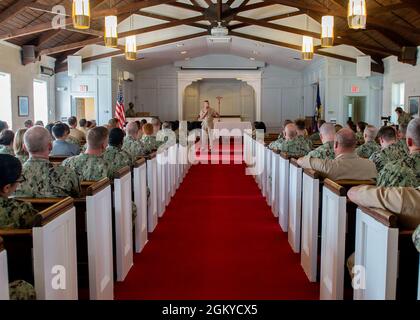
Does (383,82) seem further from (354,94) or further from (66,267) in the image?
(66,267)

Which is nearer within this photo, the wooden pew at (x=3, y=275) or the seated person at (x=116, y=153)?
the wooden pew at (x=3, y=275)

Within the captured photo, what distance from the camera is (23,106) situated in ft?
38.0

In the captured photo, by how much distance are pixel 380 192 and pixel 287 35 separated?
1248cm

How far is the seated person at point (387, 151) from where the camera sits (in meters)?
4.77

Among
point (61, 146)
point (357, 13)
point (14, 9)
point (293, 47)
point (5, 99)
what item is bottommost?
point (61, 146)

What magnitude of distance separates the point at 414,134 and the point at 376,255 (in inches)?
46.3

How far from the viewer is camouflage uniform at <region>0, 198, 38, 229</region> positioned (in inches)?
93.0

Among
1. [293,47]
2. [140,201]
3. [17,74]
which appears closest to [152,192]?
[140,201]

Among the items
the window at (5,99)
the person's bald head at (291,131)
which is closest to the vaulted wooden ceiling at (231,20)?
the window at (5,99)

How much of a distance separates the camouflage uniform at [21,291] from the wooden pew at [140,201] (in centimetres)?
221

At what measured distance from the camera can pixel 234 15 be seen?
1176 centimetres

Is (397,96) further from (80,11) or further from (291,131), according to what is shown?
(80,11)

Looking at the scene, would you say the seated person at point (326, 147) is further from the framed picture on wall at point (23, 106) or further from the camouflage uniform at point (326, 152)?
the framed picture on wall at point (23, 106)

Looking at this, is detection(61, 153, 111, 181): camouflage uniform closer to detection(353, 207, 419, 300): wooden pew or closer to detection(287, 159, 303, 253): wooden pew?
detection(287, 159, 303, 253): wooden pew
